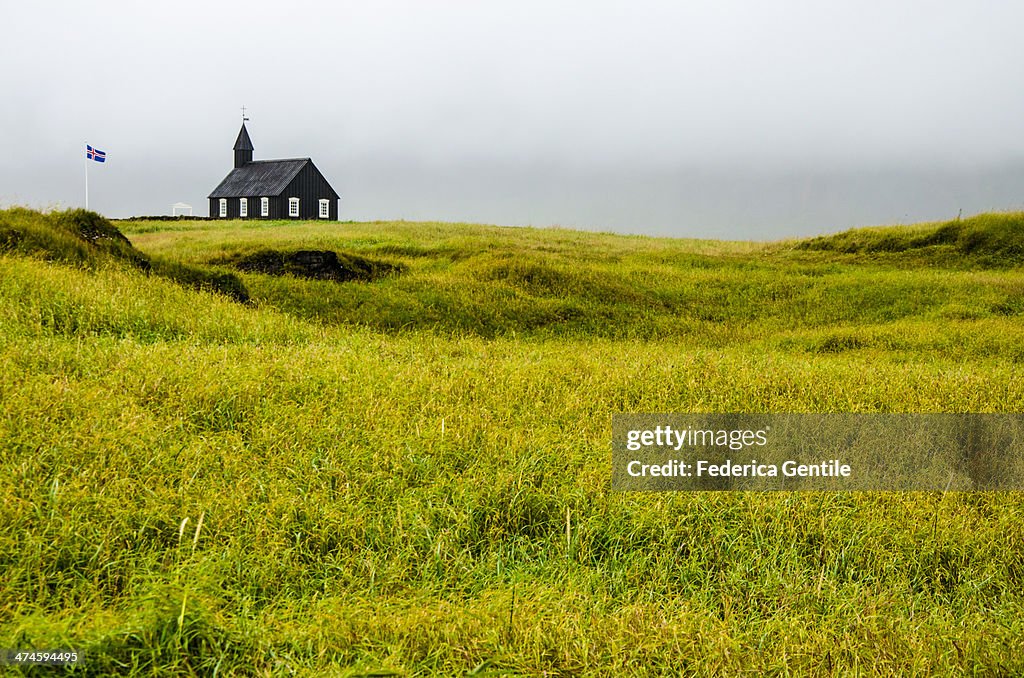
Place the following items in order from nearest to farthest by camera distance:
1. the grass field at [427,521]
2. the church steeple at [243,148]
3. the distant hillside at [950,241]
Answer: the grass field at [427,521]
the distant hillside at [950,241]
the church steeple at [243,148]

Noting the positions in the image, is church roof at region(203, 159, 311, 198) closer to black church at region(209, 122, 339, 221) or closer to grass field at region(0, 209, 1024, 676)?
black church at region(209, 122, 339, 221)

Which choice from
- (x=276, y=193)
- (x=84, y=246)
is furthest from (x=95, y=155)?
(x=84, y=246)

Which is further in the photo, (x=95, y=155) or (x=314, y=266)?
(x=95, y=155)

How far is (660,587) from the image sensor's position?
4477 millimetres

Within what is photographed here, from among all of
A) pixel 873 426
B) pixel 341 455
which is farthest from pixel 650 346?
pixel 341 455

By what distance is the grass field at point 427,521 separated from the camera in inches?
144

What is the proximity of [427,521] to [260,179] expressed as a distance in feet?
188

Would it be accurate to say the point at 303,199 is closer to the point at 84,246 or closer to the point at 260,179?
the point at 260,179

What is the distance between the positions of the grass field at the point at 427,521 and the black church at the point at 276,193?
45.8m

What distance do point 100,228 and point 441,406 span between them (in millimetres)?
11623

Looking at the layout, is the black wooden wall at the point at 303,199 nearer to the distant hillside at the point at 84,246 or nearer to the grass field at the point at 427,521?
the distant hillside at the point at 84,246

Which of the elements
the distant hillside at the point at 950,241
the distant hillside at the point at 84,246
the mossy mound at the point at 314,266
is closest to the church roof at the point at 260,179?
the mossy mound at the point at 314,266

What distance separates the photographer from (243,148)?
209 feet

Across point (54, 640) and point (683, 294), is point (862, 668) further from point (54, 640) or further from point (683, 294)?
point (683, 294)
